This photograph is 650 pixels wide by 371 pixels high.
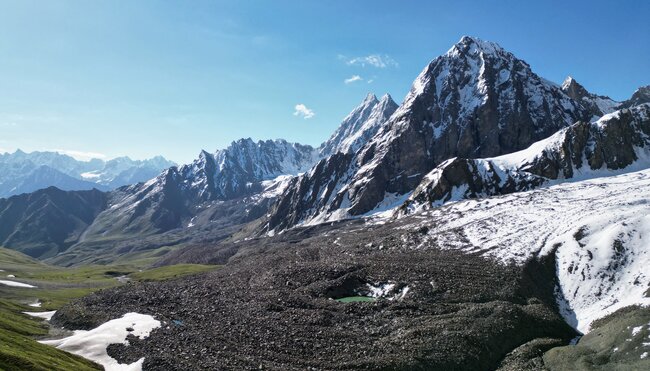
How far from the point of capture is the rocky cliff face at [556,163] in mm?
174875

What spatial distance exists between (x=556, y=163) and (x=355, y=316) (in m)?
140

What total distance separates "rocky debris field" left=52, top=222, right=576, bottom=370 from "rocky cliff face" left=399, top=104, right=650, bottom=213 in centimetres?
7565

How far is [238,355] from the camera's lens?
6294 cm

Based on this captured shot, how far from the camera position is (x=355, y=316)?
2992 inches

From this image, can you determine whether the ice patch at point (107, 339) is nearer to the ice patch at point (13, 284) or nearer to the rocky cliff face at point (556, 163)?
the ice patch at point (13, 284)

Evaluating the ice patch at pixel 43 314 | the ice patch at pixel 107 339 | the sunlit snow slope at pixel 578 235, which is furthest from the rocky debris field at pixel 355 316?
the sunlit snow slope at pixel 578 235

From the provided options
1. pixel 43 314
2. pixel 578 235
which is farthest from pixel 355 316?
pixel 43 314

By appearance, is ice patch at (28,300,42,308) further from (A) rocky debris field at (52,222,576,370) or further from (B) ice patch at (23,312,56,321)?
(A) rocky debris field at (52,222,576,370)

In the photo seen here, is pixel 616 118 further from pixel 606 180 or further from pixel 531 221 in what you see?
pixel 531 221

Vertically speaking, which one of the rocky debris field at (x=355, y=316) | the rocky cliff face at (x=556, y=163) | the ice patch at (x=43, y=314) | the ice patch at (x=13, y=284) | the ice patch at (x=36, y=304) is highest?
the rocky cliff face at (x=556, y=163)

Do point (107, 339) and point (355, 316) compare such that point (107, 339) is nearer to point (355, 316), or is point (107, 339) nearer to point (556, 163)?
point (355, 316)

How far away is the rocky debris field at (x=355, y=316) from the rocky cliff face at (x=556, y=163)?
75646 mm

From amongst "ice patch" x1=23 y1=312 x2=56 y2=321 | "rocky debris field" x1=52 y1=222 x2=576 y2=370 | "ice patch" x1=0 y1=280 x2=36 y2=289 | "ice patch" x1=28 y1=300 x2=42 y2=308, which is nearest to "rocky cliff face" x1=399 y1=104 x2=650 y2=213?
"rocky debris field" x1=52 y1=222 x2=576 y2=370

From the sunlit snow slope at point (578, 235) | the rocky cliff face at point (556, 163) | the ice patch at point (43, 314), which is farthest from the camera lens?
the rocky cliff face at point (556, 163)
